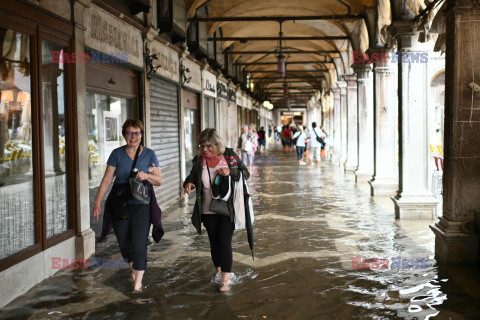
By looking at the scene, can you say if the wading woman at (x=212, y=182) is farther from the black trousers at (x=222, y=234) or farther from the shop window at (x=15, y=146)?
the shop window at (x=15, y=146)

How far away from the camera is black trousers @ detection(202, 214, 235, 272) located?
475 centimetres

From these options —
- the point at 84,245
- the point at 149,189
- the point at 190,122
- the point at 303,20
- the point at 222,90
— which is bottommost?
the point at 84,245

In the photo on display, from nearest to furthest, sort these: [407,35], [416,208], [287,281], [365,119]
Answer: [287,281], [407,35], [416,208], [365,119]

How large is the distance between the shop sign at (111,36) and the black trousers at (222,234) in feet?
8.87

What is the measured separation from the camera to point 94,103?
275 inches

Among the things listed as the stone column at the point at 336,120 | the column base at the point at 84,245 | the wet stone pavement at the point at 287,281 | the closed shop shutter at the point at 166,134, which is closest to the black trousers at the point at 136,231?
the wet stone pavement at the point at 287,281

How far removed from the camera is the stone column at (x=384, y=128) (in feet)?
35.2

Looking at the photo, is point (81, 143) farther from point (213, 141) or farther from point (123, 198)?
point (213, 141)

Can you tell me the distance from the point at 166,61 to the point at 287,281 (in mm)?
6125

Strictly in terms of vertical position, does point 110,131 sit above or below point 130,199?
above

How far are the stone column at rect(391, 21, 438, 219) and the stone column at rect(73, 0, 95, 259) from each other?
14.5ft

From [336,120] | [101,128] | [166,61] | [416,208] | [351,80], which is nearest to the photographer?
[101,128]

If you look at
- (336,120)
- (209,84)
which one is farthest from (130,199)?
(336,120)

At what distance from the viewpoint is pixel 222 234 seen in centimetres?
478
